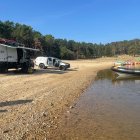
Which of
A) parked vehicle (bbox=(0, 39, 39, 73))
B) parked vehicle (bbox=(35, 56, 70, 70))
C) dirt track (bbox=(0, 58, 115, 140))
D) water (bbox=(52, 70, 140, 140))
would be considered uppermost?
parked vehicle (bbox=(0, 39, 39, 73))

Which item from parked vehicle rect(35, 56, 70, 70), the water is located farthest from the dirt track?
parked vehicle rect(35, 56, 70, 70)

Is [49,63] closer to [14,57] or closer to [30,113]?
[14,57]

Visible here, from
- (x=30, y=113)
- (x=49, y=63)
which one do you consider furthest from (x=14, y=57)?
(x=30, y=113)

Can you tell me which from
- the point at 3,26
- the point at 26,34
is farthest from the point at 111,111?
the point at 26,34

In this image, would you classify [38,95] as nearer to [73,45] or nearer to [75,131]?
[75,131]

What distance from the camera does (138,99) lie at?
67.0 ft

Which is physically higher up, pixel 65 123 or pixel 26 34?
pixel 26 34

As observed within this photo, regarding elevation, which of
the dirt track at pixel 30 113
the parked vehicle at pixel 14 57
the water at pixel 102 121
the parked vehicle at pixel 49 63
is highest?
the parked vehicle at pixel 14 57

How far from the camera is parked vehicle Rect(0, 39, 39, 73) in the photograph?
113 ft

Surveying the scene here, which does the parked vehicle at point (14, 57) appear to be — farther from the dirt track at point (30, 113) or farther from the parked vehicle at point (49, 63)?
the dirt track at point (30, 113)

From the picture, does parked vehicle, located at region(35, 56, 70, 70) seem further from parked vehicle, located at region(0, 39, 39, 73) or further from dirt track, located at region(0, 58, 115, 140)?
dirt track, located at region(0, 58, 115, 140)

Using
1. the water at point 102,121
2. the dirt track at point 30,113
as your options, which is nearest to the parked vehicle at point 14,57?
the dirt track at point 30,113

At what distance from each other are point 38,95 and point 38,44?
86967mm

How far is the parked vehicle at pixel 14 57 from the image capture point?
3453 cm
